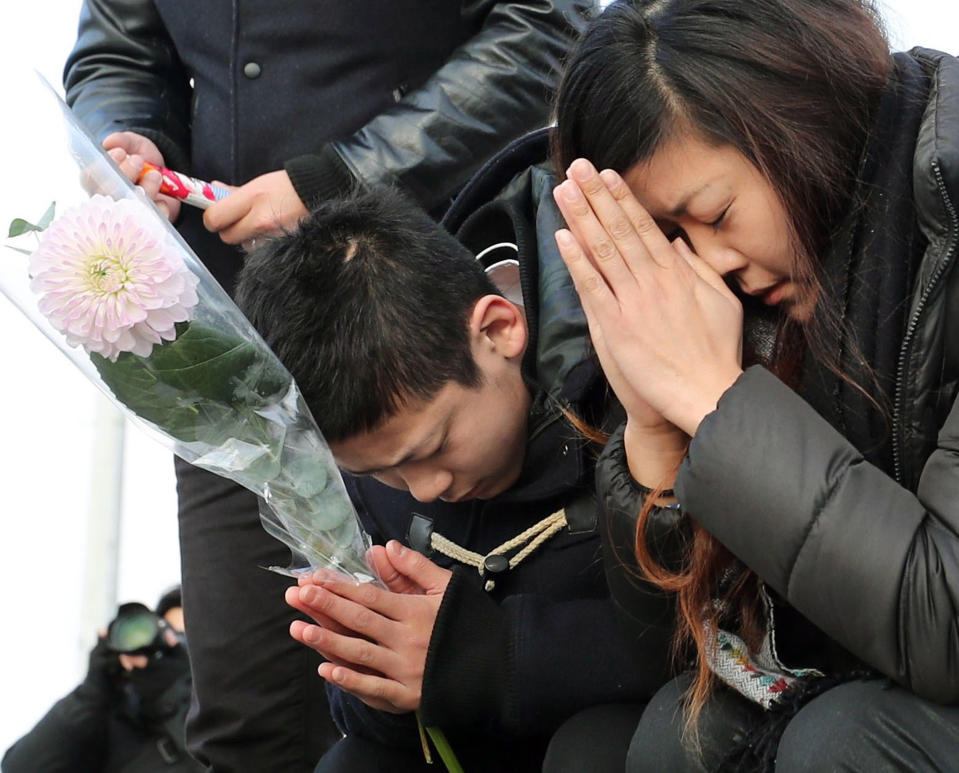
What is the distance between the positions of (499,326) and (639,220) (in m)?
0.41

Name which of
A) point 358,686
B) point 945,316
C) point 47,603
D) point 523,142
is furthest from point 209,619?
point 47,603

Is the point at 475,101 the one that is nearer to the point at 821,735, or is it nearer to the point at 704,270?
the point at 704,270

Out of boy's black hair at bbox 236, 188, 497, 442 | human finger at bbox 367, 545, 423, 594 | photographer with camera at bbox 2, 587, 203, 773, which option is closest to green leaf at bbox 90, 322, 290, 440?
boy's black hair at bbox 236, 188, 497, 442

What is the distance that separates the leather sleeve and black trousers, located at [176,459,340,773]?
0.52 m

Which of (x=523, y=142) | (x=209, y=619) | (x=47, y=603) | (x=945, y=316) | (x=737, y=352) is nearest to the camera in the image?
(x=945, y=316)

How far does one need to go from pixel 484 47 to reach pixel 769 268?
639 millimetres

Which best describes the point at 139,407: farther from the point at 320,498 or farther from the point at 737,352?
the point at 737,352

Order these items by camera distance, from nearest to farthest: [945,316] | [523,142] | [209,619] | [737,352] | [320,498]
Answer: [945,316]
[737,352]
[320,498]
[523,142]
[209,619]

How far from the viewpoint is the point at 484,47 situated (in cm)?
189

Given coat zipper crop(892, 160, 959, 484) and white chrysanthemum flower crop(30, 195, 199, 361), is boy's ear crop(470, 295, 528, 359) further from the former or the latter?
coat zipper crop(892, 160, 959, 484)

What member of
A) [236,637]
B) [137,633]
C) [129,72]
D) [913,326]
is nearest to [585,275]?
[913,326]

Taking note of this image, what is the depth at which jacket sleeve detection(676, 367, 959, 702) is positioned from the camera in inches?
46.5

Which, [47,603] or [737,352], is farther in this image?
[47,603]

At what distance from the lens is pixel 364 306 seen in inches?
66.7
